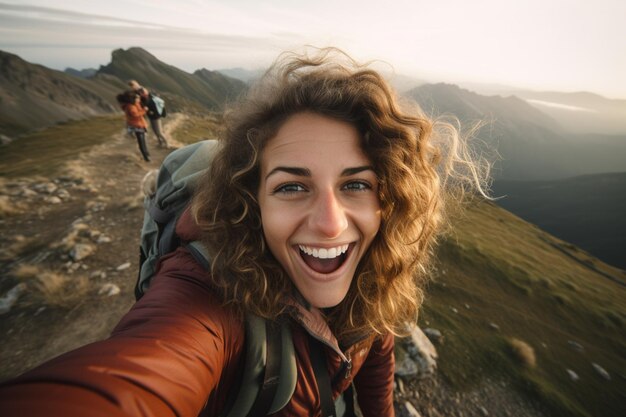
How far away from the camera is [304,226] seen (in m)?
1.82

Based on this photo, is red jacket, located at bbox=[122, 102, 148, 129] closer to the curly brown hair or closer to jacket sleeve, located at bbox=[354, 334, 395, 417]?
the curly brown hair

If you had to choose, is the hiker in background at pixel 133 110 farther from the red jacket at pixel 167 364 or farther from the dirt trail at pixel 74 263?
the red jacket at pixel 167 364

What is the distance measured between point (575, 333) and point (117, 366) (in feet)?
55.8

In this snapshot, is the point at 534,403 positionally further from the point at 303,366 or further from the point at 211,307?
the point at 211,307

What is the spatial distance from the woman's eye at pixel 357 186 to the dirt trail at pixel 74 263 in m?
4.28

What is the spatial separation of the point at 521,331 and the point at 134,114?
15926 mm

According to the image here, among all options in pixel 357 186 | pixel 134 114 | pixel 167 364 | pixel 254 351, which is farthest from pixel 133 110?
pixel 167 364

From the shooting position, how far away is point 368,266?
2.29 metres

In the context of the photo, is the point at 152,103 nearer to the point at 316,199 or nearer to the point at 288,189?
the point at 288,189

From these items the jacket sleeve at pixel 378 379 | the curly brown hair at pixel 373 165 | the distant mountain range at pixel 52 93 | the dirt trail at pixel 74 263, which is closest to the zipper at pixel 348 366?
the curly brown hair at pixel 373 165

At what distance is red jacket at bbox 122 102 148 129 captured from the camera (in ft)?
33.6

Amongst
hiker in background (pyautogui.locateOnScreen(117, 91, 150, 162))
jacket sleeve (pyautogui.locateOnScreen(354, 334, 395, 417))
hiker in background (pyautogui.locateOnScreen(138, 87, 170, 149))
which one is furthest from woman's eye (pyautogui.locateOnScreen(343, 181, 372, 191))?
hiker in background (pyautogui.locateOnScreen(138, 87, 170, 149))

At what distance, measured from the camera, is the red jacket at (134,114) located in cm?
1023

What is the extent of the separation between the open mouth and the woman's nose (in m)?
0.16
